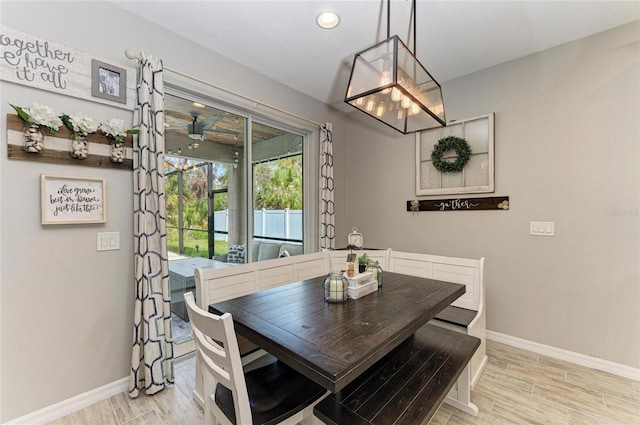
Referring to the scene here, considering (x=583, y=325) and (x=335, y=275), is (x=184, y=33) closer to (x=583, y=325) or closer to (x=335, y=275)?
(x=335, y=275)

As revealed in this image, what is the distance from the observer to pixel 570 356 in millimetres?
2441

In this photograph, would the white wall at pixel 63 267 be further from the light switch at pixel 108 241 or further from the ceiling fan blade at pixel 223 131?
the ceiling fan blade at pixel 223 131

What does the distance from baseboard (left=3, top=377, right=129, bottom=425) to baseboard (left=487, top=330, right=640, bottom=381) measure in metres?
3.35

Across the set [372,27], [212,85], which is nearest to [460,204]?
[372,27]

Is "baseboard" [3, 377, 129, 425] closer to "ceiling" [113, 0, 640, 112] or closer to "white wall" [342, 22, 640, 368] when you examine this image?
"ceiling" [113, 0, 640, 112]

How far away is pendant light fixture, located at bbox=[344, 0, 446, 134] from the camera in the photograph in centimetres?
149

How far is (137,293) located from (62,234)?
61 cm

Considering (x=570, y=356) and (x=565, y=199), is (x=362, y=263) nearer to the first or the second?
(x=565, y=199)

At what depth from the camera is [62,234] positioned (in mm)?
1846

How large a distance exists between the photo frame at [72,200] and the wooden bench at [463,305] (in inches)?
99.0

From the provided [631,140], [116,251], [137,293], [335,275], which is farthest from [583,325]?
[116,251]

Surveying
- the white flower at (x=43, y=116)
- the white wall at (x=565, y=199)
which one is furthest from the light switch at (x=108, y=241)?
the white wall at (x=565, y=199)

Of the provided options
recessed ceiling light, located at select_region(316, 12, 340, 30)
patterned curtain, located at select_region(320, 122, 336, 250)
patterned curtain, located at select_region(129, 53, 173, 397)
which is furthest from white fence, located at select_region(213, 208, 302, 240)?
recessed ceiling light, located at select_region(316, 12, 340, 30)

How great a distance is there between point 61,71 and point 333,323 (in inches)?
92.2
